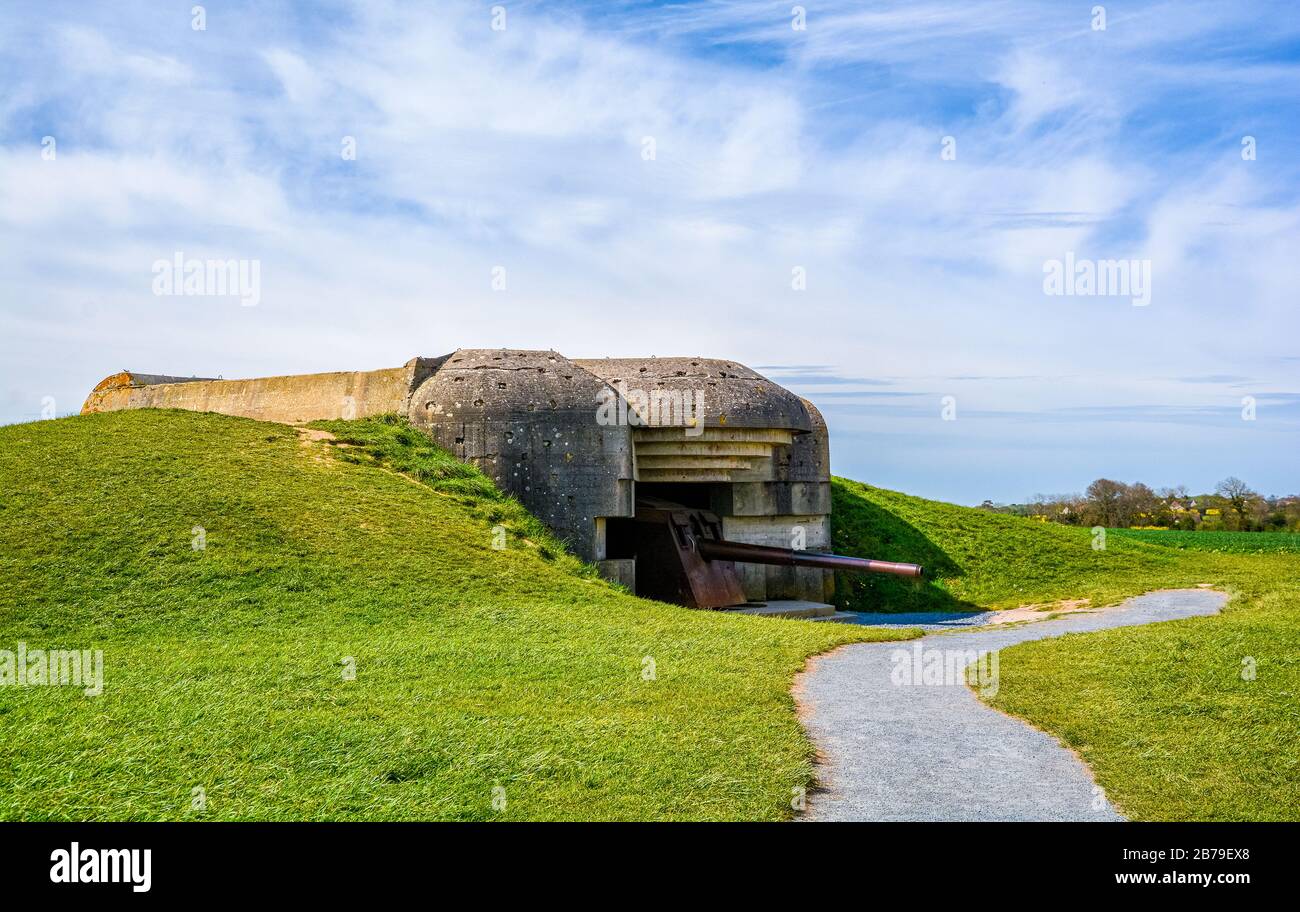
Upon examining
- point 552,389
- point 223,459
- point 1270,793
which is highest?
point 552,389

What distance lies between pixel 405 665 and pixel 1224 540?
109 ft

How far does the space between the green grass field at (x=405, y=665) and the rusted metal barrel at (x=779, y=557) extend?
3053 mm

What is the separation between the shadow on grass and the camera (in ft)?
68.8

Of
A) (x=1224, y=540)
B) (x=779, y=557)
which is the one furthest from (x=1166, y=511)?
(x=779, y=557)

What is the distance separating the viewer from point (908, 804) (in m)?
5.68

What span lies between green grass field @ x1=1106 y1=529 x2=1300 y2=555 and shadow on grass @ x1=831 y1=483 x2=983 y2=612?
9382 millimetres

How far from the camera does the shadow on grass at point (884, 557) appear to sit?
68.8 feet

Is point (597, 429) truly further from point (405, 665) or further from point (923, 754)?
point (923, 754)

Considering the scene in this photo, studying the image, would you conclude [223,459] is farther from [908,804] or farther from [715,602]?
[908,804]

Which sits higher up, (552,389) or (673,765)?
(552,389)

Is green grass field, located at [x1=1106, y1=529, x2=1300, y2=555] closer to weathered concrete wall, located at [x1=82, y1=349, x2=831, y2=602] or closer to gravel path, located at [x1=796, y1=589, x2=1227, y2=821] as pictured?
weathered concrete wall, located at [x1=82, y1=349, x2=831, y2=602]

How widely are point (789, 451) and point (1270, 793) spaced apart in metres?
14.3

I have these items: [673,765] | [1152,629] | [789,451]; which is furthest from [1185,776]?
[789,451]

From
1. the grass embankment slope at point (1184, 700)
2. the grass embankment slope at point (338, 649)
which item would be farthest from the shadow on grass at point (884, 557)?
the grass embankment slope at point (338, 649)
